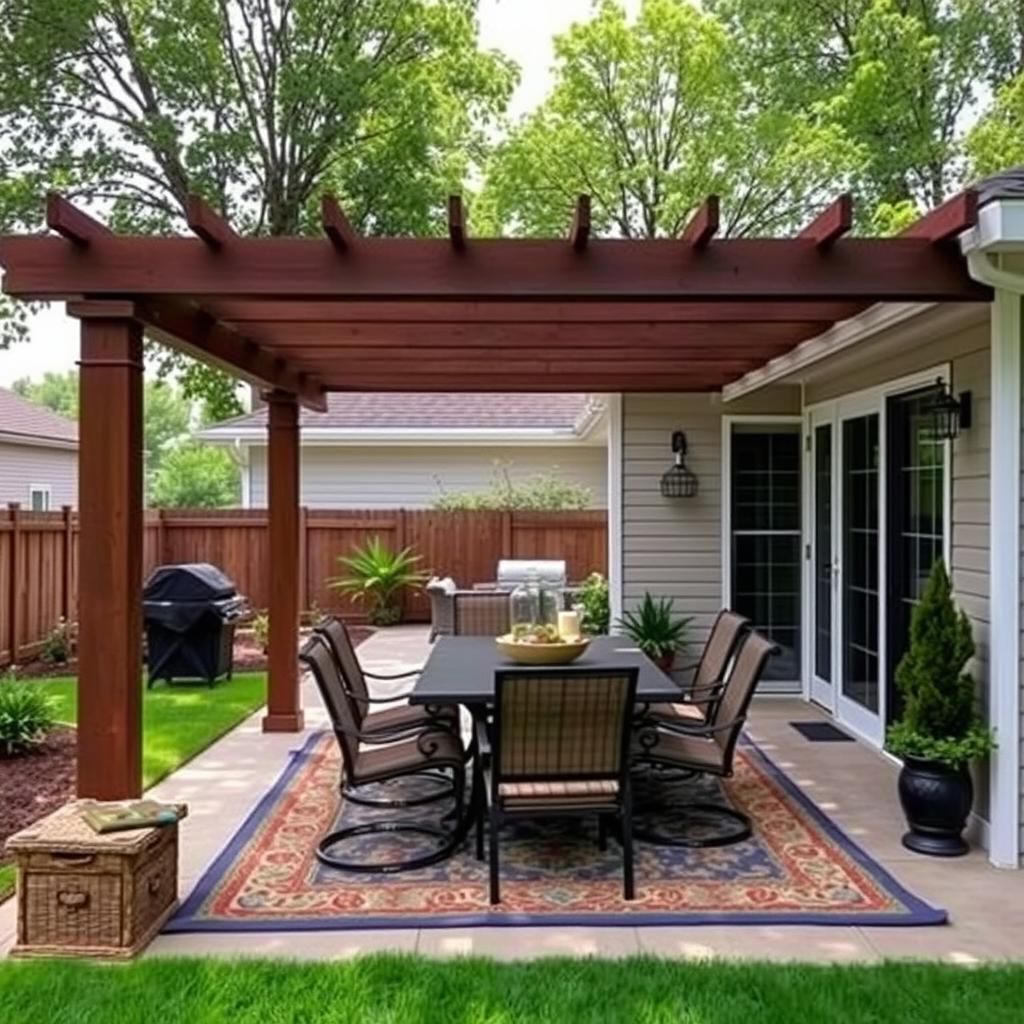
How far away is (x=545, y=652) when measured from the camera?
5.18 metres

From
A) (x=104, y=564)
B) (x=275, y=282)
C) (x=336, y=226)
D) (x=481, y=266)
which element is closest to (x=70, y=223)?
(x=275, y=282)

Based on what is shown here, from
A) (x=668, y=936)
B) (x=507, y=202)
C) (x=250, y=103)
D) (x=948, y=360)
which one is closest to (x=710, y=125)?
(x=507, y=202)

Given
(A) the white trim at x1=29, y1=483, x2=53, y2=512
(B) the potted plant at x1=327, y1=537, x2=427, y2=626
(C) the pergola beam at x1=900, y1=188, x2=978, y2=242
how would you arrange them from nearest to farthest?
(C) the pergola beam at x1=900, y1=188, x2=978, y2=242 → (B) the potted plant at x1=327, y1=537, x2=427, y2=626 → (A) the white trim at x1=29, y1=483, x2=53, y2=512

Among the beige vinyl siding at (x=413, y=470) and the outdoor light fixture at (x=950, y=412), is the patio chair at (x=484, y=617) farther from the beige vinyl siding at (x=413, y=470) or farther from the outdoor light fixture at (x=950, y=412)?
the beige vinyl siding at (x=413, y=470)

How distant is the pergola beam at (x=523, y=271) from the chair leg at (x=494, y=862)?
2.11 metres

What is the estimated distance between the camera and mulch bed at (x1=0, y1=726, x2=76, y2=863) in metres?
5.30

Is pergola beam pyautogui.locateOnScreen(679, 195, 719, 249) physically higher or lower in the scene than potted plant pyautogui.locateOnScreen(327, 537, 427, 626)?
higher

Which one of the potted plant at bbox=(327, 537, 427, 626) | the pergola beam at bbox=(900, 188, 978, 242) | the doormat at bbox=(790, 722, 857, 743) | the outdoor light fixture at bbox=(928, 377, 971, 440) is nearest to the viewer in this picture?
the pergola beam at bbox=(900, 188, 978, 242)

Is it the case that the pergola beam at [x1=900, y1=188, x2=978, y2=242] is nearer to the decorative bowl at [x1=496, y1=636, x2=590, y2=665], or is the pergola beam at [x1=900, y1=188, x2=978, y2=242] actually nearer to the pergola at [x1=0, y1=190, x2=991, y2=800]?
the pergola at [x1=0, y1=190, x2=991, y2=800]

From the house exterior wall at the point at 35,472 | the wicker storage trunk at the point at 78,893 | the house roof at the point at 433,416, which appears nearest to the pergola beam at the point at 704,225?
the wicker storage trunk at the point at 78,893

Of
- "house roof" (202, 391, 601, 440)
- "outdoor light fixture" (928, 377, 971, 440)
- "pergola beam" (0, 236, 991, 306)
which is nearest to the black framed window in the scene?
"outdoor light fixture" (928, 377, 971, 440)

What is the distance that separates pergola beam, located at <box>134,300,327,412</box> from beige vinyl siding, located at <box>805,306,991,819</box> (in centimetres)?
359

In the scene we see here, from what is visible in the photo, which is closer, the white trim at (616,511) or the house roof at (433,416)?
the white trim at (616,511)

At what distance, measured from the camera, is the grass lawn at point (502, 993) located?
10.1 ft
